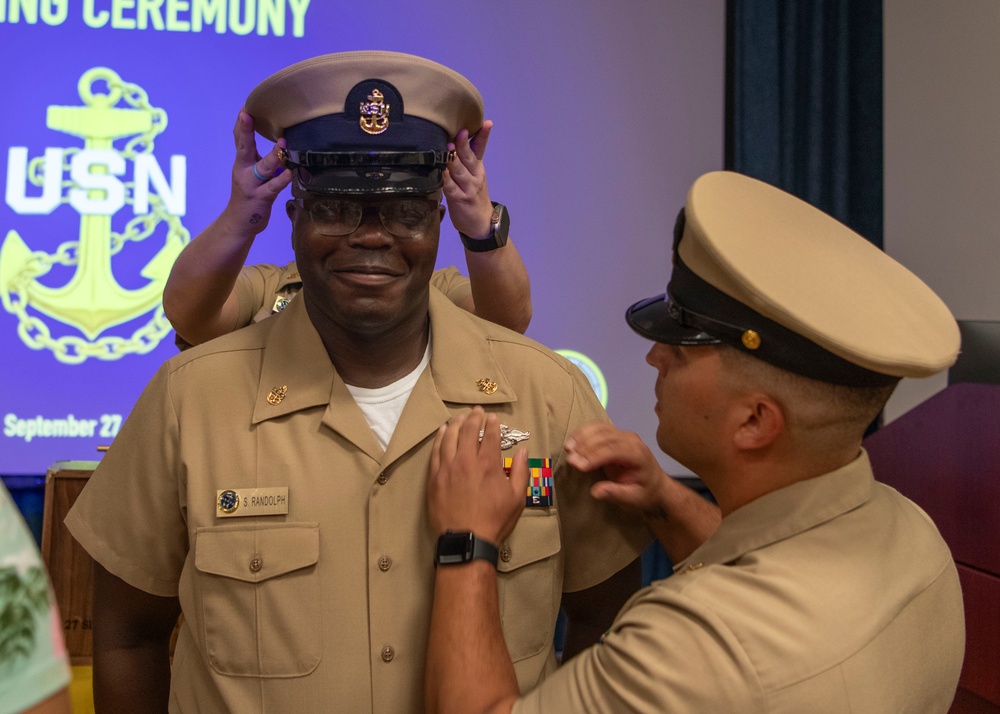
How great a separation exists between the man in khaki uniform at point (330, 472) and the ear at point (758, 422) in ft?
1.04

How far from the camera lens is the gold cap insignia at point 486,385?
54.1 inches

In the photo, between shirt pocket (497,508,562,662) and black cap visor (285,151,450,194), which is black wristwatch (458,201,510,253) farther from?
shirt pocket (497,508,562,662)

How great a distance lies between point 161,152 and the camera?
3.38 m

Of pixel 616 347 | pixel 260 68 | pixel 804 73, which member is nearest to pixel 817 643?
pixel 616 347

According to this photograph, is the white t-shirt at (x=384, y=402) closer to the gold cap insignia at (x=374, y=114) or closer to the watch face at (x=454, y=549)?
the watch face at (x=454, y=549)

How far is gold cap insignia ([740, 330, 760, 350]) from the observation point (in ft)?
3.54

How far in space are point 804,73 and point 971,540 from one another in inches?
102

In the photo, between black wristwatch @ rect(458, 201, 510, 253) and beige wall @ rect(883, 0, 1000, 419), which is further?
beige wall @ rect(883, 0, 1000, 419)

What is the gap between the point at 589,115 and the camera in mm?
3650

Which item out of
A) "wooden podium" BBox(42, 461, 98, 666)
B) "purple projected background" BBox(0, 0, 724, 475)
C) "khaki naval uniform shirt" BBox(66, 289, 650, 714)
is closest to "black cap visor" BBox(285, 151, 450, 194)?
"khaki naval uniform shirt" BBox(66, 289, 650, 714)

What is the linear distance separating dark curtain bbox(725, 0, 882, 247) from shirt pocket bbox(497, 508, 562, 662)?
284 cm

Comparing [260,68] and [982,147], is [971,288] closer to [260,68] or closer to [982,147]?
[982,147]

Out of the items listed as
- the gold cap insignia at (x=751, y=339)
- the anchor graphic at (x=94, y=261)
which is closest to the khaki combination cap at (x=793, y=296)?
the gold cap insignia at (x=751, y=339)

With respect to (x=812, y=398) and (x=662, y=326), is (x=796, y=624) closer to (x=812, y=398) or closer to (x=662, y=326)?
(x=812, y=398)
